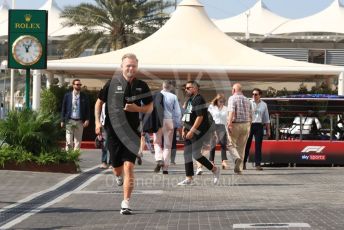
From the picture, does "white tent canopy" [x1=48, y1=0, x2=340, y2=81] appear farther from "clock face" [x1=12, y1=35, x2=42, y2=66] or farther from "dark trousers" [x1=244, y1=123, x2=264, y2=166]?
"dark trousers" [x1=244, y1=123, x2=264, y2=166]

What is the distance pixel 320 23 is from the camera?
245 ft

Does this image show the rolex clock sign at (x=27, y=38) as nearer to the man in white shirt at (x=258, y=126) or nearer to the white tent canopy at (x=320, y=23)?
the man in white shirt at (x=258, y=126)

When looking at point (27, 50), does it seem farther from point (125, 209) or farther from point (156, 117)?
point (125, 209)

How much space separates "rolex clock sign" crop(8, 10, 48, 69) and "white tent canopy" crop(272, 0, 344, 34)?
53.4 m

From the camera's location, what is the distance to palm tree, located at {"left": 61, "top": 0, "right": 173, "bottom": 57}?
49.5 meters

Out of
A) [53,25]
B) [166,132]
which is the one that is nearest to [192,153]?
[166,132]

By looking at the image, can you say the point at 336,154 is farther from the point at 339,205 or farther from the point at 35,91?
the point at 35,91

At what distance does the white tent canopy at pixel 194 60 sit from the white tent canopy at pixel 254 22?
1570 inches

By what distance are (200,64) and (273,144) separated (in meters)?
13.0

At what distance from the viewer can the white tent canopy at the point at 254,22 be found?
79.6 meters

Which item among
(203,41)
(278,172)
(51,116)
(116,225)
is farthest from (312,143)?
(203,41)

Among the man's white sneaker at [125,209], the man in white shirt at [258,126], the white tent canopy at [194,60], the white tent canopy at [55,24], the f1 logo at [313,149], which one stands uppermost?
the white tent canopy at [55,24]

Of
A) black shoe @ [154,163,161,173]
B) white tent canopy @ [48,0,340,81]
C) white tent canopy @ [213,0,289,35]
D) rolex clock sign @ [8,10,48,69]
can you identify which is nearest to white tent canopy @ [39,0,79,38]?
white tent canopy @ [213,0,289,35]

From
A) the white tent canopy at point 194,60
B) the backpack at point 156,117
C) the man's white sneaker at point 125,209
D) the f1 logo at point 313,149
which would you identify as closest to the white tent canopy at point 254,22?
the white tent canopy at point 194,60
